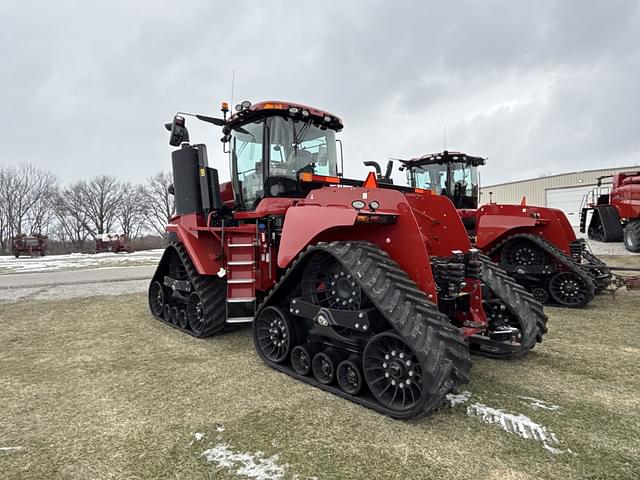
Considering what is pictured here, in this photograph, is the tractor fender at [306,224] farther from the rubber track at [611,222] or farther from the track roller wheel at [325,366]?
the rubber track at [611,222]

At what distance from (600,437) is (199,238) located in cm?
503

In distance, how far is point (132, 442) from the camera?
112 inches

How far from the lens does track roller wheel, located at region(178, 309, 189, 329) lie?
6.09 m

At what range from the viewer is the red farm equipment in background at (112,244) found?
3631cm

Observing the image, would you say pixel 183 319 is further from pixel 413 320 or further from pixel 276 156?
pixel 413 320

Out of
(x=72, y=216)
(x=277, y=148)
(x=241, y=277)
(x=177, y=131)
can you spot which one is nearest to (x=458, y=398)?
(x=241, y=277)

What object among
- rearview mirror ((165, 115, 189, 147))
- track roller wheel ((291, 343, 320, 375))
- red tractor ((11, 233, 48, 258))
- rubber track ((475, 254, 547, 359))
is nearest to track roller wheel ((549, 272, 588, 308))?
rubber track ((475, 254, 547, 359))

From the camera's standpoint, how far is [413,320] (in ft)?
9.90

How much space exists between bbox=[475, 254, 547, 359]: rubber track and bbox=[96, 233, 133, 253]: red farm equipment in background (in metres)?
37.3

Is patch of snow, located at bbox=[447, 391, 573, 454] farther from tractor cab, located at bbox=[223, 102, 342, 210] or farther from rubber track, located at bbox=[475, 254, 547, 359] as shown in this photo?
tractor cab, located at bbox=[223, 102, 342, 210]

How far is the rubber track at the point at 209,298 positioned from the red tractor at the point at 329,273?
0.6 inches

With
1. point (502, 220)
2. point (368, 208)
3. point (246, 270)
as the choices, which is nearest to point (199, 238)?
point (246, 270)

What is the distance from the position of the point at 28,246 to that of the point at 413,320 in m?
39.8

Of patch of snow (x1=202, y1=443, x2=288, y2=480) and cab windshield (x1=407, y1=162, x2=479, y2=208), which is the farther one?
cab windshield (x1=407, y1=162, x2=479, y2=208)
